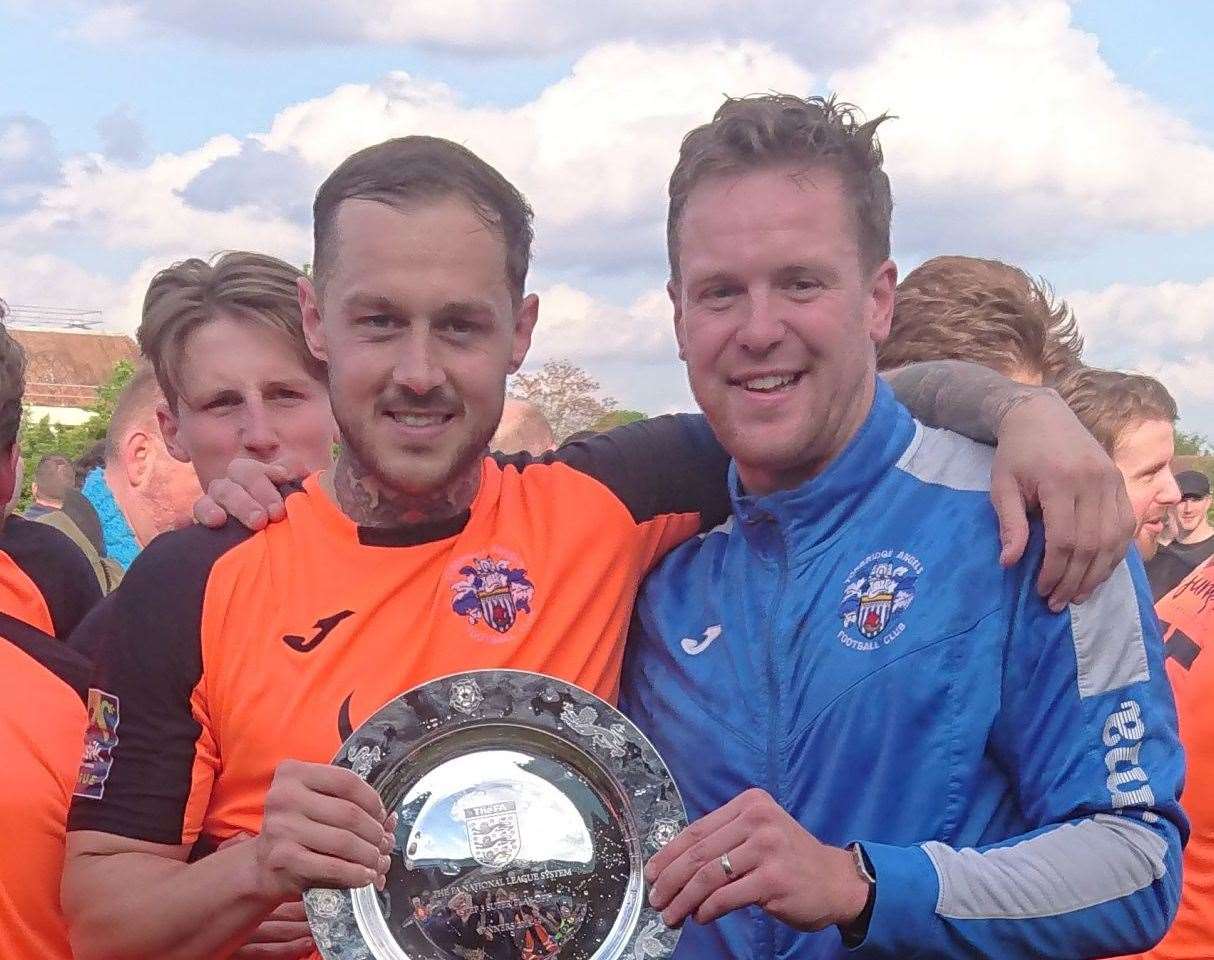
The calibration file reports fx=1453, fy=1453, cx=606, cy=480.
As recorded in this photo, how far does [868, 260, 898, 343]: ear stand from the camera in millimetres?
3158

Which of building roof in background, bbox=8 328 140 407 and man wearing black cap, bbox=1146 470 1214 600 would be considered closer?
man wearing black cap, bbox=1146 470 1214 600

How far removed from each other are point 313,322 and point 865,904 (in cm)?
169

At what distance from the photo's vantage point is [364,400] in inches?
120

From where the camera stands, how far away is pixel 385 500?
124 inches

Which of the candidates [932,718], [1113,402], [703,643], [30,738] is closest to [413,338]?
[703,643]

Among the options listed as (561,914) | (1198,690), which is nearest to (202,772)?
(561,914)

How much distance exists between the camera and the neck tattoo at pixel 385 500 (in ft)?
10.3

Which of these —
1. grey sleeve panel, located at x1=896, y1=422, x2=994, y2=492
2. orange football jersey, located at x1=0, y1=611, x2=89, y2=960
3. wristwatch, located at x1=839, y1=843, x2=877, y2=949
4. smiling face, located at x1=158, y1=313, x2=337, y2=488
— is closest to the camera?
wristwatch, located at x1=839, y1=843, x2=877, y2=949

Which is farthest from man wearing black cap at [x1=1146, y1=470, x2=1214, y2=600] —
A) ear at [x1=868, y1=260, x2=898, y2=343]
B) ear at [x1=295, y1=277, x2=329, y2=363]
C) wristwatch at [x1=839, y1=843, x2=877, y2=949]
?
ear at [x1=295, y1=277, x2=329, y2=363]

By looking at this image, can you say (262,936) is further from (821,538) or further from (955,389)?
(955,389)

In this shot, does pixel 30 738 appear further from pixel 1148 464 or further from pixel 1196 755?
pixel 1148 464

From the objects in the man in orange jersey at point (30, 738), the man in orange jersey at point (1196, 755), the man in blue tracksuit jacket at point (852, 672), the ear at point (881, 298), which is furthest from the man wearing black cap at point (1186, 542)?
the man in orange jersey at point (30, 738)

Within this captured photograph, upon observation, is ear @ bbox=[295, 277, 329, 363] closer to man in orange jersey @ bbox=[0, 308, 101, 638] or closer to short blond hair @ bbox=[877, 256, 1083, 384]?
man in orange jersey @ bbox=[0, 308, 101, 638]

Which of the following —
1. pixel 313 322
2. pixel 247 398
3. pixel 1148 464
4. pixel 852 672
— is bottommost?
pixel 852 672
